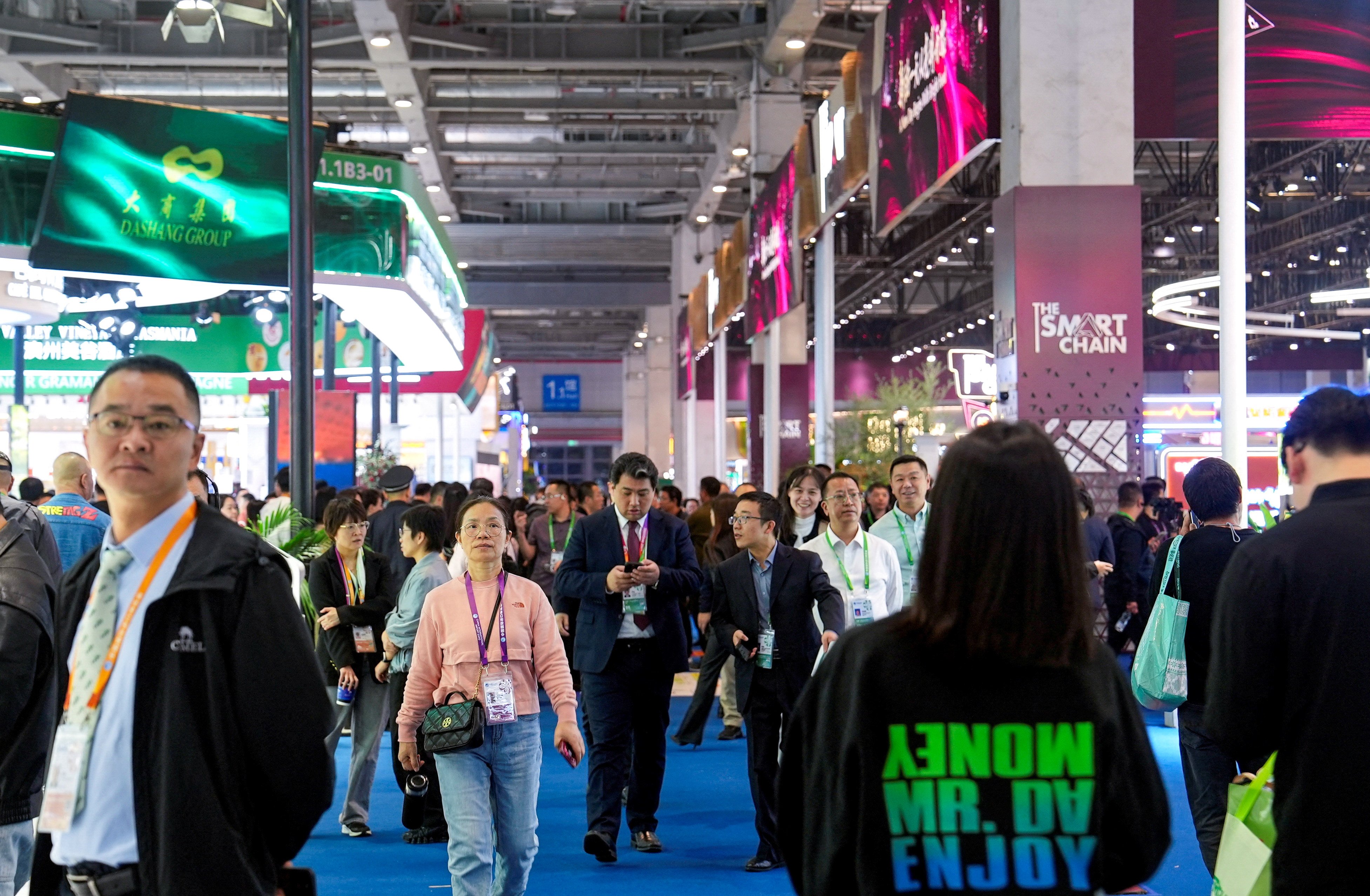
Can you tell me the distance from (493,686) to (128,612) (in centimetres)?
229

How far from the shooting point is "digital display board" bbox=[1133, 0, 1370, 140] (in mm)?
9352

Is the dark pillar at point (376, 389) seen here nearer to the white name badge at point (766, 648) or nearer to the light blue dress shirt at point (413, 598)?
the light blue dress shirt at point (413, 598)

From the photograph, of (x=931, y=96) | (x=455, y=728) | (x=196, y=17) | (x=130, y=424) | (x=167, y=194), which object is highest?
(x=931, y=96)

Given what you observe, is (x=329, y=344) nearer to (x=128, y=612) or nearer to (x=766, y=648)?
(x=766, y=648)

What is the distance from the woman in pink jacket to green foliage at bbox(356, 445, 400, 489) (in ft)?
44.3

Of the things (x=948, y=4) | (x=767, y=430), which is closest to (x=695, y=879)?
(x=948, y=4)

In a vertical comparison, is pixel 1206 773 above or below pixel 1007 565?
below

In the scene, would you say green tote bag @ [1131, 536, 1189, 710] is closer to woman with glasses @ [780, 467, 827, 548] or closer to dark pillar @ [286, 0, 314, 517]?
woman with glasses @ [780, 467, 827, 548]

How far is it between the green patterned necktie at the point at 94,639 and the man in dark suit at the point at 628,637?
3.44 m

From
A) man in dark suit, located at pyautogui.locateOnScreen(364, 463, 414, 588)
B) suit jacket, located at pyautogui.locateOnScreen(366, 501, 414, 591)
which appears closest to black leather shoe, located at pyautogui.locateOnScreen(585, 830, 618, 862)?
man in dark suit, located at pyautogui.locateOnScreen(364, 463, 414, 588)

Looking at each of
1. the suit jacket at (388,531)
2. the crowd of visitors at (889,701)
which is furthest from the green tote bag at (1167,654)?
the suit jacket at (388,531)

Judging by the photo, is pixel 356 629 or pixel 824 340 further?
pixel 824 340

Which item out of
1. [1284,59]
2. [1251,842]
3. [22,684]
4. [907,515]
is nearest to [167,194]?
[907,515]

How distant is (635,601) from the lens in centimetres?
564
